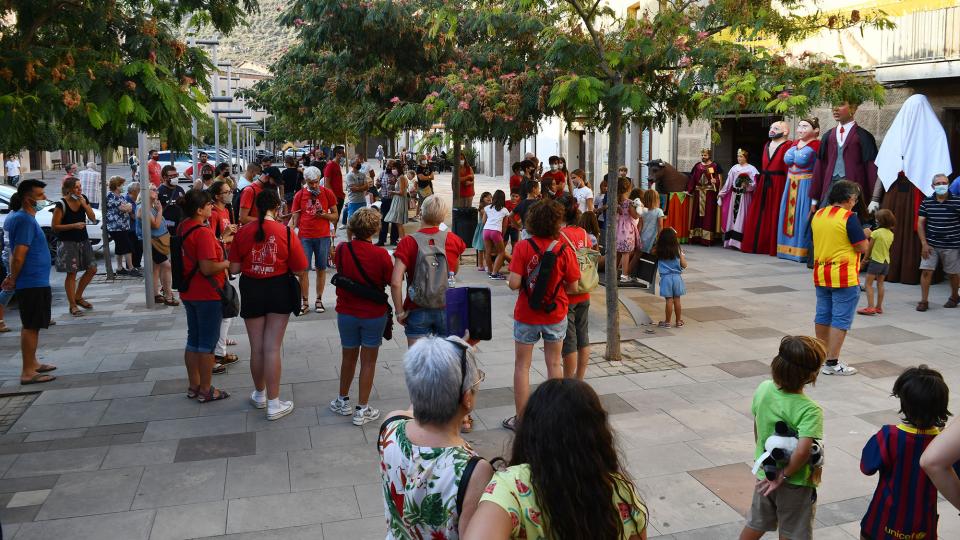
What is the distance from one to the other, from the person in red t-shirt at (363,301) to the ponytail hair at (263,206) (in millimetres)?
613

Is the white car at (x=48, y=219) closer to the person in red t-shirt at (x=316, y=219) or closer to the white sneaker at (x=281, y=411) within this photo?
the person in red t-shirt at (x=316, y=219)

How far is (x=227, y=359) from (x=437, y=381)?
6270mm

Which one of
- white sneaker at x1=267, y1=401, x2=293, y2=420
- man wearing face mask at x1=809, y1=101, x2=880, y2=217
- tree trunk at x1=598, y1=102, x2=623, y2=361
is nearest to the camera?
white sneaker at x1=267, y1=401, x2=293, y2=420

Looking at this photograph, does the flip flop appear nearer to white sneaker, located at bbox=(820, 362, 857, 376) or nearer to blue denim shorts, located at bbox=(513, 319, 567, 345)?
blue denim shorts, located at bbox=(513, 319, 567, 345)

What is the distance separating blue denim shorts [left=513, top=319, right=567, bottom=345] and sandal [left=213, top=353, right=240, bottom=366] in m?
3.53

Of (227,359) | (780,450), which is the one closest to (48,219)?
(227,359)

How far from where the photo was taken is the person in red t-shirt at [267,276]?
6.77m

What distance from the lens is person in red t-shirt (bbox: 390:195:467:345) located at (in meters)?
6.39

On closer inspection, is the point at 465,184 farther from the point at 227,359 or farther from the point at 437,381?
the point at 437,381

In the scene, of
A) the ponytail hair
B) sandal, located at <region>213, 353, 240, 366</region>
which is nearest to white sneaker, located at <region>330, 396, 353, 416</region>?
the ponytail hair

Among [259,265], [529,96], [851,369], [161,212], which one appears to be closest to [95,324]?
[161,212]

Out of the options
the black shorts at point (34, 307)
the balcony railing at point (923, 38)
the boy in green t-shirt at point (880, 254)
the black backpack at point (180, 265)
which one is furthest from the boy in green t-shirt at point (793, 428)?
the balcony railing at point (923, 38)

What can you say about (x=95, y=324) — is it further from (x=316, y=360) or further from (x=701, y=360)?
(x=701, y=360)

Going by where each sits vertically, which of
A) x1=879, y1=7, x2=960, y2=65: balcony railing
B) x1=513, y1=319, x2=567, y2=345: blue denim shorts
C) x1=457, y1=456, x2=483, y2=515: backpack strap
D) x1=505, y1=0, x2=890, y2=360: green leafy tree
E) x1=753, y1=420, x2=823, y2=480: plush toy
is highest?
x1=879, y1=7, x2=960, y2=65: balcony railing
